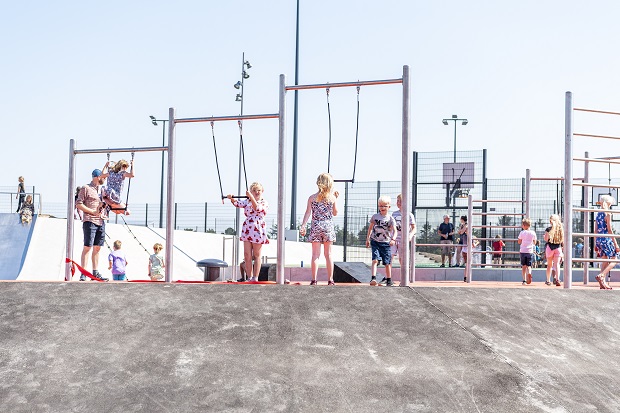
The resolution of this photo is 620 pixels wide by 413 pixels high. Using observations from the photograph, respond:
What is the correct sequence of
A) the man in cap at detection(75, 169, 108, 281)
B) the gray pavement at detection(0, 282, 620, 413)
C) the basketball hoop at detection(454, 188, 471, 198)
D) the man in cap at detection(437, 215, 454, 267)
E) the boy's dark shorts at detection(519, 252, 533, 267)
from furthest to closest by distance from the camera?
1. the basketball hoop at detection(454, 188, 471, 198)
2. the man in cap at detection(437, 215, 454, 267)
3. the boy's dark shorts at detection(519, 252, 533, 267)
4. the man in cap at detection(75, 169, 108, 281)
5. the gray pavement at detection(0, 282, 620, 413)

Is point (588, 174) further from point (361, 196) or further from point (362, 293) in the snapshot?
point (361, 196)

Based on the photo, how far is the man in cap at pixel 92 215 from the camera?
898 centimetres

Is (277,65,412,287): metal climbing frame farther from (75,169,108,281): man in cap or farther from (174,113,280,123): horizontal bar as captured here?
(75,169,108,281): man in cap

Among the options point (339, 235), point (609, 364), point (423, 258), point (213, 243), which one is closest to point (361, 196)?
point (339, 235)

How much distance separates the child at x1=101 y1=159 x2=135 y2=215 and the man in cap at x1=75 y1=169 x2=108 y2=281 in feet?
0.41

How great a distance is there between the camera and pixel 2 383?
4953 millimetres

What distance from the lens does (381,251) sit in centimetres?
845

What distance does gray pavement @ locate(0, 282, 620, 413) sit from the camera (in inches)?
184

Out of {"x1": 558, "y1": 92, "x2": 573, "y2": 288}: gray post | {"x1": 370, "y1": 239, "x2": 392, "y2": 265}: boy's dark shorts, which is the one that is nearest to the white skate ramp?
{"x1": 370, "y1": 239, "x2": 392, "y2": 265}: boy's dark shorts

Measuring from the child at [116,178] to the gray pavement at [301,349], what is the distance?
246cm

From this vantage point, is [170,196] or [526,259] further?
[526,259]

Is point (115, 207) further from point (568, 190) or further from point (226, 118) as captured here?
point (568, 190)

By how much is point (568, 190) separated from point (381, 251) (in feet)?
7.41

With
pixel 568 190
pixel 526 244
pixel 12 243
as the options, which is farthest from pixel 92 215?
pixel 12 243
